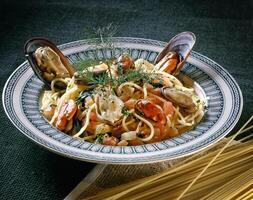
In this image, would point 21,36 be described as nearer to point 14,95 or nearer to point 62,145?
point 14,95

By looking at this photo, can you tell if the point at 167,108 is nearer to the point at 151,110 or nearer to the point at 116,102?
the point at 151,110

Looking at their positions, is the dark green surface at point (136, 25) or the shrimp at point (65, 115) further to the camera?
the dark green surface at point (136, 25)

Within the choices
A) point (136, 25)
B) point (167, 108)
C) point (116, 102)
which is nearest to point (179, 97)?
point (167, 108)

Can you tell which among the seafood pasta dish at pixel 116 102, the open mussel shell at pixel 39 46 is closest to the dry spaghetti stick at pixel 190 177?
the seafood pasta dish at pixel 116 102

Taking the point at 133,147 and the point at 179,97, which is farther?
the point at 179,97

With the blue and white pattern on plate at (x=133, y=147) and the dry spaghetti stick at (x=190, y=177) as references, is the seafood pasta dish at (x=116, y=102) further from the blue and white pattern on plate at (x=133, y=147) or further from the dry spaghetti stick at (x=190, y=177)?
the dry spaghetti stick at (x=190, y=177)

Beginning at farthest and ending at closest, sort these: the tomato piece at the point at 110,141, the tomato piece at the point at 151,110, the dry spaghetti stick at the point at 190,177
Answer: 1. the tomato piece at the point at 151,110
2. the tomato piece at the point at 110,141
3. the dry spaghetti stick at the point at 190,177
